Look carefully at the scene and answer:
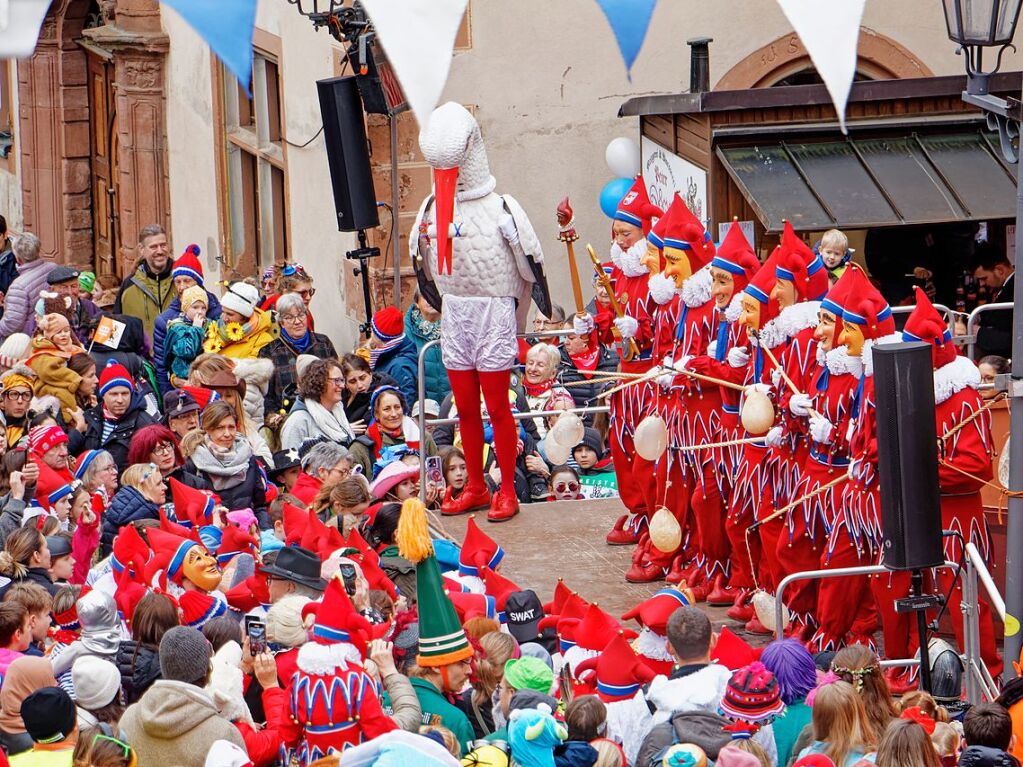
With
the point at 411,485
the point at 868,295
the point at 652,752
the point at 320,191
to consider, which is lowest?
the point at 652,752

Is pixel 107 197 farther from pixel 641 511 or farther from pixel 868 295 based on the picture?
pixel 868 295

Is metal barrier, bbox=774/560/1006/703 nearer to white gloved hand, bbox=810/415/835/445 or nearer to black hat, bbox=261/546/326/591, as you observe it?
white gloved hand, bbox=810/415/835/445

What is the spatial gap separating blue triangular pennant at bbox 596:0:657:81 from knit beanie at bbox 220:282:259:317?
865 centimetres

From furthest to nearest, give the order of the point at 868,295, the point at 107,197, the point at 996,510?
the point at 107,197 → the point at 996,510 → the point at 868,295

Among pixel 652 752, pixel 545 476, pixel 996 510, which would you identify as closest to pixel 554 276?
pixel 545 476

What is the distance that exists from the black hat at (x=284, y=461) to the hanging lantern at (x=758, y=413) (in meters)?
2.88

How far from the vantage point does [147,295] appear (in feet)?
44.1

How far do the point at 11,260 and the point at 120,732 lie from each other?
9.10m

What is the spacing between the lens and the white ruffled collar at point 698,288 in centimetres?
918

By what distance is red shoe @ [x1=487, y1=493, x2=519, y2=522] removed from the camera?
10.6 meters

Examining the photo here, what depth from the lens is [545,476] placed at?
1137 cm

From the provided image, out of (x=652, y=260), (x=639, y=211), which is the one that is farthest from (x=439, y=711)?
(x=639, y=211)

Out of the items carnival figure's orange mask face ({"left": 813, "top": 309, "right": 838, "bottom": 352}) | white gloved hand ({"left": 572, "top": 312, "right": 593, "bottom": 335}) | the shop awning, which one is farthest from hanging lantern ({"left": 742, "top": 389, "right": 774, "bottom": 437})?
the shop awning

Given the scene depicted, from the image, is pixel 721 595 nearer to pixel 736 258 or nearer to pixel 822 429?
pixel 822 429
